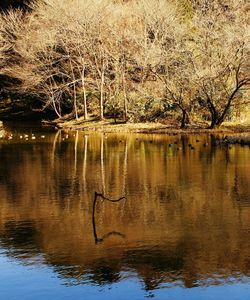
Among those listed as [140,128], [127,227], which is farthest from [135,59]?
[127,227]

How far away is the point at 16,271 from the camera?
44.7 feet

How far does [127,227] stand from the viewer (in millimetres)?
17328

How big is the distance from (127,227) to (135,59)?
37585 mm

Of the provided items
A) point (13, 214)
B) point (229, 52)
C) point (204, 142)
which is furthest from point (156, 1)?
point (13, 214)

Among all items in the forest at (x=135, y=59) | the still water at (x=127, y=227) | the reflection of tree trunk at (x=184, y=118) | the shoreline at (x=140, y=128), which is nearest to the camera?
the still water at (x=127, y=227)

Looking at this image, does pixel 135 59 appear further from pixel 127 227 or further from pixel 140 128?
pixel 127 227

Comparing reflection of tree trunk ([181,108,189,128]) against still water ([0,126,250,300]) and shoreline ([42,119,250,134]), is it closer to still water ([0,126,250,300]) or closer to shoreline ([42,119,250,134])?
shoreline ([42,119,250,134])

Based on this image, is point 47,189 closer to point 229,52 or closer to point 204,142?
point 204,142

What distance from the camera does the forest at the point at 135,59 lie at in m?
47.9

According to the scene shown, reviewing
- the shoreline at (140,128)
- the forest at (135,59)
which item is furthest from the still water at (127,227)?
the forest at (135,59)

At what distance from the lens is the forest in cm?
4794

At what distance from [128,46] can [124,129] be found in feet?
28.9

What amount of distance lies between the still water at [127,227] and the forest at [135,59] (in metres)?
16.3

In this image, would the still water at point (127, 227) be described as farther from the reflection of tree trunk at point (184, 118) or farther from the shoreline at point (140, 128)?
the reflection of tree trunk at point (184, 118)
